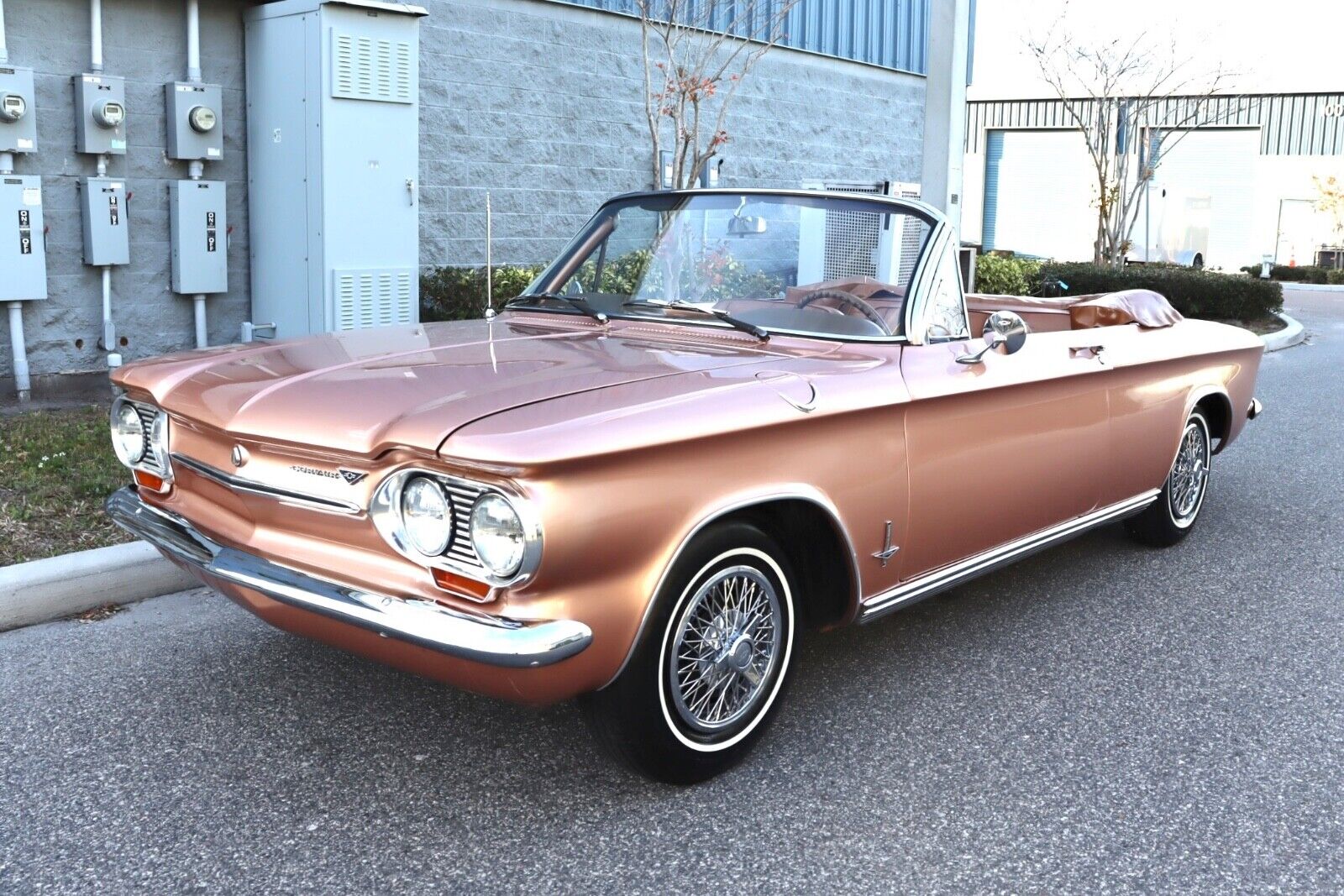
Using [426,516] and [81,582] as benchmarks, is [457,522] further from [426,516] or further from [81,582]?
[81,582]

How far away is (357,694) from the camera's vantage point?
397 centimetres

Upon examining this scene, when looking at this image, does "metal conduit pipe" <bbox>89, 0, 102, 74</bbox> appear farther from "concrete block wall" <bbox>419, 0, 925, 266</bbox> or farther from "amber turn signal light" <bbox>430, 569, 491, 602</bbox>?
"amber turn signal light" <bbox>430, 569, 491, 602</bbox>

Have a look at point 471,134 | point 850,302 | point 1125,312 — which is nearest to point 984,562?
point 850,302

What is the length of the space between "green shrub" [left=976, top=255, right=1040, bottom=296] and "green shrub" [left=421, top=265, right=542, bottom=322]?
8269mm

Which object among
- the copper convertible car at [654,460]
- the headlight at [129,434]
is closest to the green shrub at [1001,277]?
the copper convertible car at [654,460]

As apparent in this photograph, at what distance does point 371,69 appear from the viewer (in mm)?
8484

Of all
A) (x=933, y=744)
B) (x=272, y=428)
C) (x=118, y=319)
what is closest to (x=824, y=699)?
(x=933, y=744)

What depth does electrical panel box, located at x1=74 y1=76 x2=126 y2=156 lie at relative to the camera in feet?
27.1

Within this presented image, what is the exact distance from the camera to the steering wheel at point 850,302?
162 inches

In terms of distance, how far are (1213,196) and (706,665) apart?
1600 inches

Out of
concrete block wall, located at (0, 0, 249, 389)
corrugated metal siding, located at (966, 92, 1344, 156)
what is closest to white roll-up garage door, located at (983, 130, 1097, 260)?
corrugated metal siding, located at (966, 92, 1344, 156)

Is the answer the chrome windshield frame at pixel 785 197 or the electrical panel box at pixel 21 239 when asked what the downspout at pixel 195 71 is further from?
the chrome windshield frame at pixel 785 197

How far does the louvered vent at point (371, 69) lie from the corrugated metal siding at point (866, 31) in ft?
19.5

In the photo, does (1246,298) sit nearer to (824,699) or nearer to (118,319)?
(118,319)
